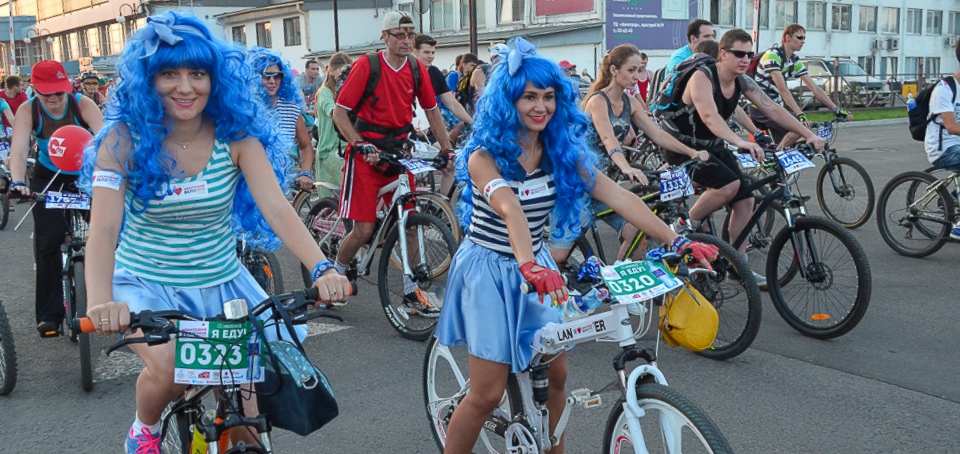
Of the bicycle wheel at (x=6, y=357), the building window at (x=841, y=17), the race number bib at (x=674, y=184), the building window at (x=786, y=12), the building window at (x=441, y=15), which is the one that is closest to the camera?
the bicycle wheel at (x=6, y=357)

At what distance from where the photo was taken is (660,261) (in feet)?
9.22

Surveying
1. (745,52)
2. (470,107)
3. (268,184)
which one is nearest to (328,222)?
(745,52)

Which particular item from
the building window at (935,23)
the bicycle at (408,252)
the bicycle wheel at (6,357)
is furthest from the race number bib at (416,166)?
the building window at (935,23)

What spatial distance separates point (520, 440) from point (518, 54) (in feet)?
4.60

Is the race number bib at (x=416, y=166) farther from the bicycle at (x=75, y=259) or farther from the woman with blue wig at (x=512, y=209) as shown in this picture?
the woman with blue wig at (x=512, y=209)

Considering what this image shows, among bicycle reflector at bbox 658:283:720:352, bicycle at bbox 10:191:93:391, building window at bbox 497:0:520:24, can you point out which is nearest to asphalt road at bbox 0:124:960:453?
bicycle at bbox 10:191:93:391

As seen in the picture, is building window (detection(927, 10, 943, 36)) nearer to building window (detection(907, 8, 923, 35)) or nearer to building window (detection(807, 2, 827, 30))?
building window (detection(907, 8, 923, 35))

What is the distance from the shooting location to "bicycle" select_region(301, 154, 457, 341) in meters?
5.78

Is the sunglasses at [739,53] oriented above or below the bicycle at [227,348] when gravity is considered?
above

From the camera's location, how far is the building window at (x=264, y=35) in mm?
49312

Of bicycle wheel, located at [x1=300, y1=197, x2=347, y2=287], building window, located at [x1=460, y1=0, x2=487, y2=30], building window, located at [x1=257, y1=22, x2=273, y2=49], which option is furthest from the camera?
building window, located at [x1=257, y1=22, x2=273, y2=49]

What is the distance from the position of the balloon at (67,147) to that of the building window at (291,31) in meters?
43.8

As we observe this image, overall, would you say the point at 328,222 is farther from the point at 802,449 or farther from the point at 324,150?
the point at 802,449

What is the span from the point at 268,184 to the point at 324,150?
5753 millimetres
